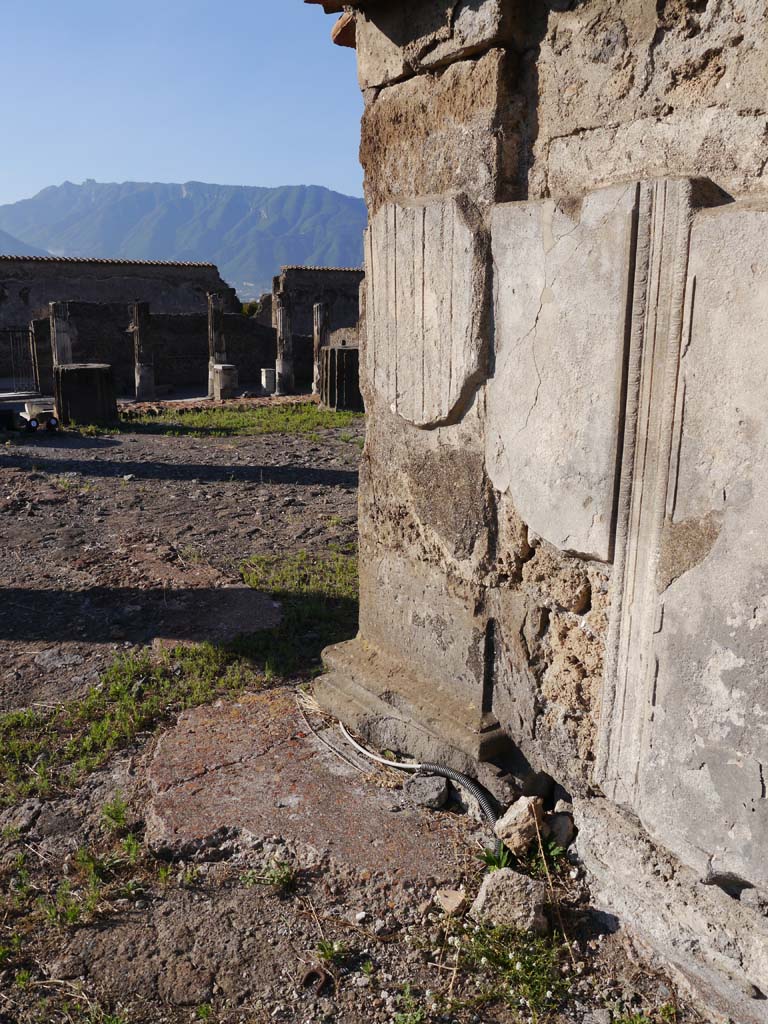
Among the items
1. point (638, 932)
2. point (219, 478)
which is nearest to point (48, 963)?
point (638, 932)

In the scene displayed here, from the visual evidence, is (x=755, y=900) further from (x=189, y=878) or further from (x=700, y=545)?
(x=189, y=878)

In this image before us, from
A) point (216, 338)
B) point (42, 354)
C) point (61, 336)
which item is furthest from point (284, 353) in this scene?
point (42, 354)

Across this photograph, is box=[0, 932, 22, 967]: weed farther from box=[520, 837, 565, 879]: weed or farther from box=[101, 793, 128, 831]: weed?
box=[520, 837, 565, 879]: weed

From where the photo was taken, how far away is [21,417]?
1177cm

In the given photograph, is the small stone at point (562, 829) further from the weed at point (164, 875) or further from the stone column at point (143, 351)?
the stone column at point (143, 351)

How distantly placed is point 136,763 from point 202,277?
83.7 feet

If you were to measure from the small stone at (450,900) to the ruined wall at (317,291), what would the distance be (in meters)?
24.7

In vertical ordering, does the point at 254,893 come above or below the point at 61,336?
below

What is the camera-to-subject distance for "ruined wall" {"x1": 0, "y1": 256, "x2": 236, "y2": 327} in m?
23.4

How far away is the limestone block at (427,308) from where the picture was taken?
2.41m

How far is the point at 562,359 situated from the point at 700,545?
2.06ft

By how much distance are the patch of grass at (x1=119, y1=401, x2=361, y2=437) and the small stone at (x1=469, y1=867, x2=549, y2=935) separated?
1008cm

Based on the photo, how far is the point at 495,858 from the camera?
236 cm

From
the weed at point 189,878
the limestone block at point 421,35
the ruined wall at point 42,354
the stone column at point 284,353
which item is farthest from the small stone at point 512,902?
the ruined wall at point 42,354
